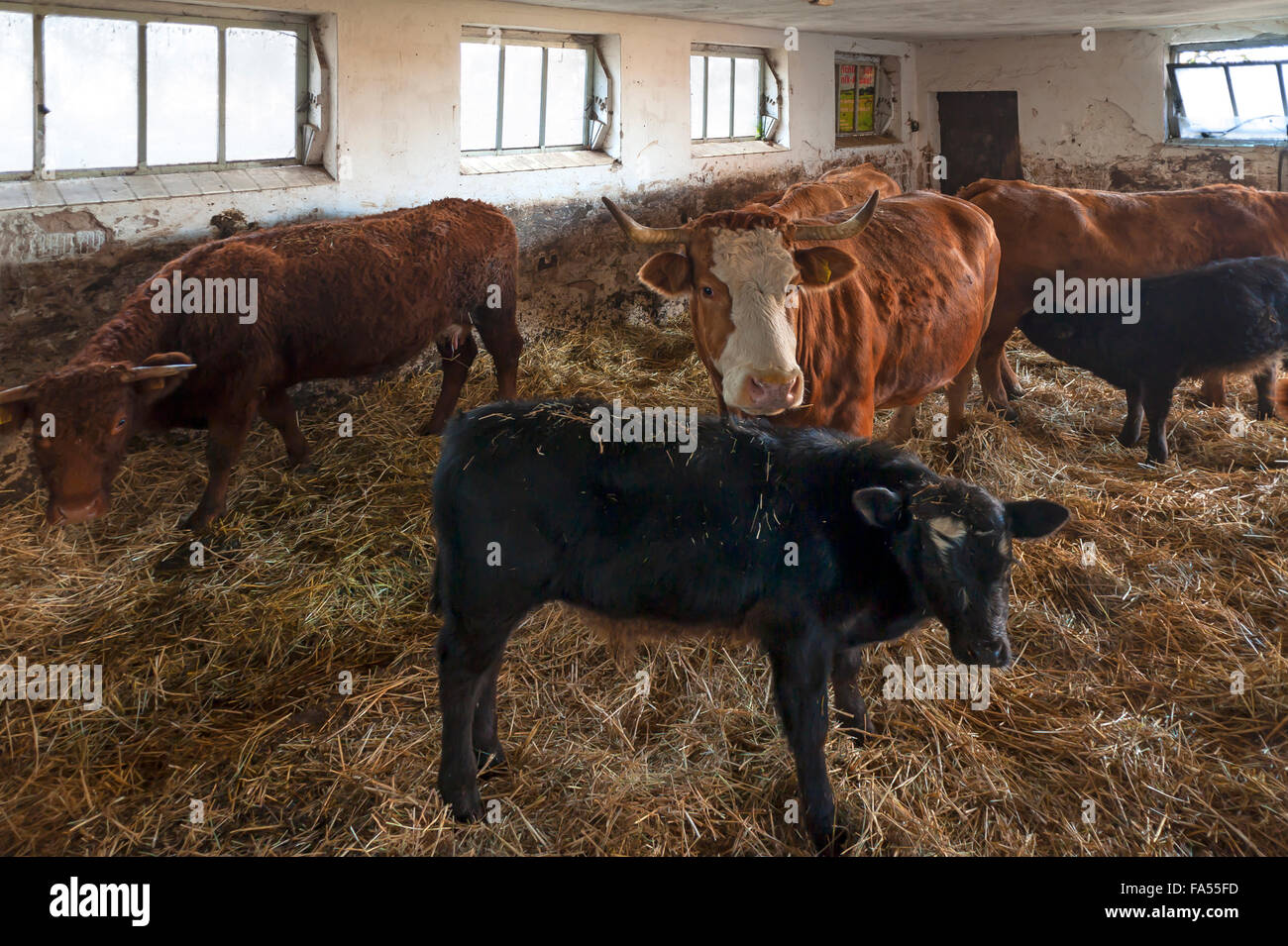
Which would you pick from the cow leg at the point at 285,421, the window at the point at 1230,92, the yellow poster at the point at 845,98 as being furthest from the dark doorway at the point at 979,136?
the cow leg at the point at 285,421

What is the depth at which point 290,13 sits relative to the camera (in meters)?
5.64

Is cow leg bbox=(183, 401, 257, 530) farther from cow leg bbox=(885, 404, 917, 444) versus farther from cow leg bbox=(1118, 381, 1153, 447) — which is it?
cow leg bbox=(1118, 381, 1153, 447)

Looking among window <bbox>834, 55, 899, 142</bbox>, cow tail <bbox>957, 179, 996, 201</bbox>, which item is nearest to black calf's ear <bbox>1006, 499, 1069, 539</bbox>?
cow tail <bbox>957, 179, 996, 201</bbox>

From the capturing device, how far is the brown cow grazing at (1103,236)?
647cm

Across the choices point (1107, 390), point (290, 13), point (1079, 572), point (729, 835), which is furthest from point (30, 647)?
point (1107, 390)

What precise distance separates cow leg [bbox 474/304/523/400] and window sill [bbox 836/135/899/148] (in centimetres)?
607

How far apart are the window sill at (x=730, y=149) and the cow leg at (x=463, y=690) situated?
6747 millimetres

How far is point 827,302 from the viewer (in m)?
4.19

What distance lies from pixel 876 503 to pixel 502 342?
4084 mm

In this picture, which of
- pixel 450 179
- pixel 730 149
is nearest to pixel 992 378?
pixel 730 149

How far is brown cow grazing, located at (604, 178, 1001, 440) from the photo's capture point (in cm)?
361
